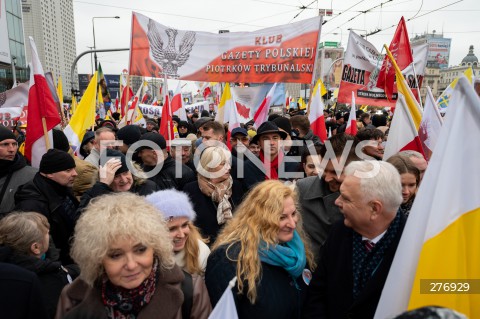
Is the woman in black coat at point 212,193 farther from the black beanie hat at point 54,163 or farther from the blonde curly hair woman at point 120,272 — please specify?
→ the blonde curly hair woman at point 120,272

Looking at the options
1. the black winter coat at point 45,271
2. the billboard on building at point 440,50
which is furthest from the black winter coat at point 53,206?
the billboard on building at point 440,50

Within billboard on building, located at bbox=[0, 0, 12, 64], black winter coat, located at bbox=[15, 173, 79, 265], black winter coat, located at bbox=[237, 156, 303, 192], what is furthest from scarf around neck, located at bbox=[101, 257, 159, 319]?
billboard on building, located at bbox=[0, 0, 12, 64]

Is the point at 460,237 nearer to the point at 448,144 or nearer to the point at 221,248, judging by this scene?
the point at 448,144

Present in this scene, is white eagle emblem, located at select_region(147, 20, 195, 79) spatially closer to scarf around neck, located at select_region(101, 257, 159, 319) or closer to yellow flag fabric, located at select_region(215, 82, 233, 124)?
yellow flag fabric, located at select_region(215, 82, 233, 124)

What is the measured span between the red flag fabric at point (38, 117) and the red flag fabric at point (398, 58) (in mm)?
4464

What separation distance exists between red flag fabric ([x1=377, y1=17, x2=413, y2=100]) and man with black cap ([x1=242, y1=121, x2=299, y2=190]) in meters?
1.72

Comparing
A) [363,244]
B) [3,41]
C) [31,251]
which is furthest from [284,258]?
[3,41]

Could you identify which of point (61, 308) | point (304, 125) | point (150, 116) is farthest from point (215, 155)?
point (150, 116)

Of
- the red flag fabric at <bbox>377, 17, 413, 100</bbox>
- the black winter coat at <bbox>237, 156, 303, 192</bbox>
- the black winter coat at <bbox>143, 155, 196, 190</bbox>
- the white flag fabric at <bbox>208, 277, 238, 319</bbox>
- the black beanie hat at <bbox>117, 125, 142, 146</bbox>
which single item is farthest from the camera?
the black beanie hat at <bbox>117, 125, 142, 146</bbox>

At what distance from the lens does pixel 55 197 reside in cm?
324

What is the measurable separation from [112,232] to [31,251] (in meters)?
0.92

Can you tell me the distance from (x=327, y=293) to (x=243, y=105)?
742 cm

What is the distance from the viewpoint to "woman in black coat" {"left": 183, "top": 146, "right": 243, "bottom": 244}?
11.1ft

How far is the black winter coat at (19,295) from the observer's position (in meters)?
1.63
